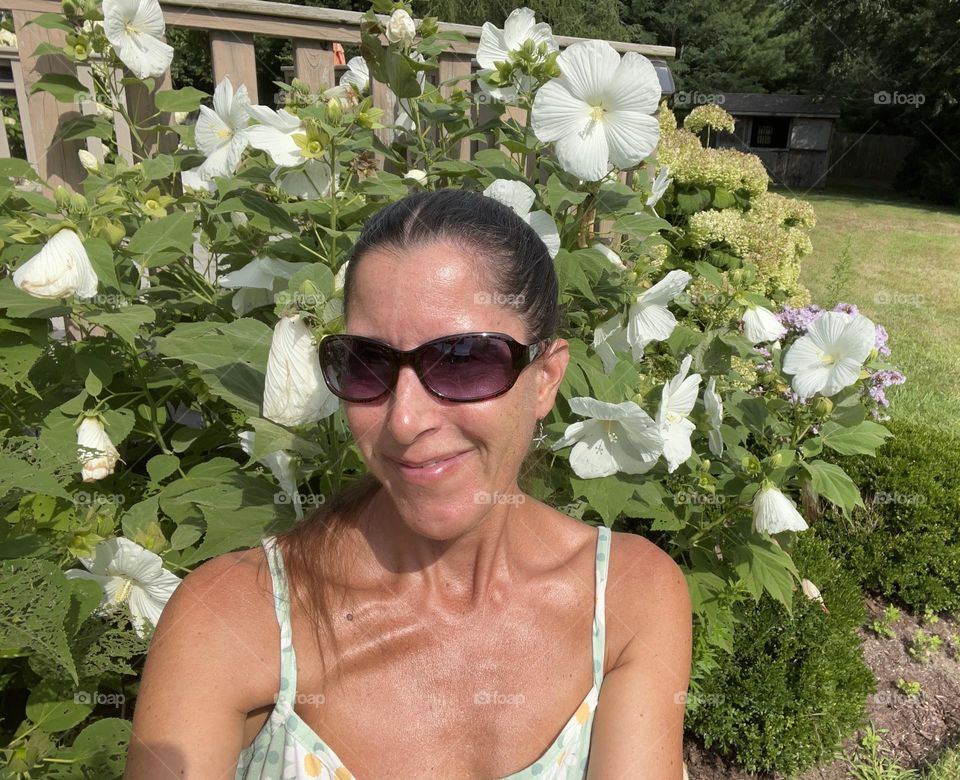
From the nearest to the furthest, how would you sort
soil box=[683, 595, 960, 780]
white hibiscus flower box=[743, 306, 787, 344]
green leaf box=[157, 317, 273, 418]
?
green leaf box=[157, 317, 273, 418] → white hibiscus flower box=[743, 306, 787, 344] → soil box=[683, 595, 960, 780]

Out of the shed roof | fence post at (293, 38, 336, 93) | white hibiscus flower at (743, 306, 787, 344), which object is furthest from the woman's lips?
the shed roof

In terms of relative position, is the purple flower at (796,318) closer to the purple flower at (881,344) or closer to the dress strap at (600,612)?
the purple flower at (881,344)

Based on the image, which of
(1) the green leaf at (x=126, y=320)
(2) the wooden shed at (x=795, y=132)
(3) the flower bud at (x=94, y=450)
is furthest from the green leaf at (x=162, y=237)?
(2) the wooden shed at (x=795, y=132)

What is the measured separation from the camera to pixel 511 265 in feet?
4.00

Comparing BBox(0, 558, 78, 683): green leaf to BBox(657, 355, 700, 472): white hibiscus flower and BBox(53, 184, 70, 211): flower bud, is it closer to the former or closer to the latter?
BBox(53, 184, 70, 211): flower bud

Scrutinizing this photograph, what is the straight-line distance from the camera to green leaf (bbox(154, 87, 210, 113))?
2117 mm

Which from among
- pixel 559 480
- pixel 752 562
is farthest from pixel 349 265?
pixel 752 562

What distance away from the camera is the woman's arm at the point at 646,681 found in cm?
132

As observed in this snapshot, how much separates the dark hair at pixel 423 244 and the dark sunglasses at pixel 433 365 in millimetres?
88

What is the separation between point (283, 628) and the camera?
1.29m

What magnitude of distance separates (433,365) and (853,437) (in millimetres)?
1344

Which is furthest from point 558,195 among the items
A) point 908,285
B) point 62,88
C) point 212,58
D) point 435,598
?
point 908,285

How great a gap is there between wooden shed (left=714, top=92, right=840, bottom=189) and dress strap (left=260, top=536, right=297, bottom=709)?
2532 cm

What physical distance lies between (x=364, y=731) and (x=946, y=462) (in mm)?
3162
